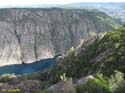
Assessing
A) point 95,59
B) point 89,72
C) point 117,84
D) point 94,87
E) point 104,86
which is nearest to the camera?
point 117,84

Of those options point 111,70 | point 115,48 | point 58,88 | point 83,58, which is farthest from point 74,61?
point 58,88

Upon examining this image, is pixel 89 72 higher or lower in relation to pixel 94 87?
lower

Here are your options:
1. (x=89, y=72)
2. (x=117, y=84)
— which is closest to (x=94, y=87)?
(x=117, y=84)

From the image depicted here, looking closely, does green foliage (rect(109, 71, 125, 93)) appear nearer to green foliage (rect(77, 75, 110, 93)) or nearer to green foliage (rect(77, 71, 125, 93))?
green foliage (rect(77, 71, 125, 93))

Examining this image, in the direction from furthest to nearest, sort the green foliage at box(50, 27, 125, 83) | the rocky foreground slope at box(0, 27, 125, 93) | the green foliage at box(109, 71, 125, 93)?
the green foliage at box(50, 27, 125, 83)
the rocky foreground slope at box(0, 27, 125, 93)
the green foliage at box(109, 71, 125, 93)

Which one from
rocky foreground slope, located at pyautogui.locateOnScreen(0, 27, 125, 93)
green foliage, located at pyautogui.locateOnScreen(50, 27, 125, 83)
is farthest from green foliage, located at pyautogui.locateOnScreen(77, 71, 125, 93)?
green foliage, located at pyautogui.locateOnScreen(50, 27, 125, 83)

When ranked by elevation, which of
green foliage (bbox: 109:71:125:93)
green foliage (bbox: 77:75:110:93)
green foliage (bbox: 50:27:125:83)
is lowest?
green foliage (bbox: 50:27:125:83)

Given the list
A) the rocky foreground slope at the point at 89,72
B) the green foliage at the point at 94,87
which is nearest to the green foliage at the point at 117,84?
the rocky foreground slope at the point at 89,72

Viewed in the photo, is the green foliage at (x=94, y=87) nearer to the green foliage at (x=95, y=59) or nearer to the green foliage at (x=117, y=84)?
the green foliage at (x=117, y=84)

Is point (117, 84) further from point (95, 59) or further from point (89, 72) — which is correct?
point (95, 59)

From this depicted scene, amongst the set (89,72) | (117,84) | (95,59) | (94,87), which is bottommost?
(89,72)

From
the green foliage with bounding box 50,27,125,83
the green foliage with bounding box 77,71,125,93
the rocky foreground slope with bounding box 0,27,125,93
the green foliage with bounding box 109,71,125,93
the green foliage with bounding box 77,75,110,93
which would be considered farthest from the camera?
the green foliage with bounding box 50,27,125,83
